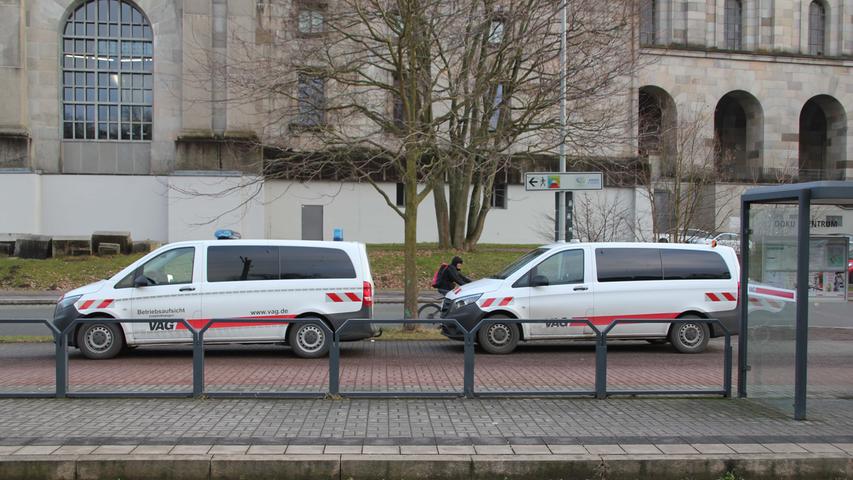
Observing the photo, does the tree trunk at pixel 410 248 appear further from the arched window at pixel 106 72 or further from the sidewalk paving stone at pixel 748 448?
the arched window at pixel 106 72

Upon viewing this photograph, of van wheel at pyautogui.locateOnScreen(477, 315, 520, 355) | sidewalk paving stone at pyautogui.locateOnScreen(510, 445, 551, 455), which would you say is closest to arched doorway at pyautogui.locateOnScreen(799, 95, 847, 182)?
van wheel at pyautogui.locateOnScreen(477, 315, 520, 355)

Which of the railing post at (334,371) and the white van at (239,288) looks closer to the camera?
the railing post at (334,371)

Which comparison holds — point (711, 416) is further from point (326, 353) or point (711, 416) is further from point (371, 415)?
point (326, 353)

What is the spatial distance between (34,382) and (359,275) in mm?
4852

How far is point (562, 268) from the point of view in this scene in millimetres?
12227

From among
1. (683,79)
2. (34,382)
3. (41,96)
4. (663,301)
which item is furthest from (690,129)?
(41,96)

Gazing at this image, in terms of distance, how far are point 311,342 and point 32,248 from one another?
18.4m

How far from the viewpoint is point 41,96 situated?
30.5 metres

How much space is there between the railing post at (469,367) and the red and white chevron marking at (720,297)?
626cm

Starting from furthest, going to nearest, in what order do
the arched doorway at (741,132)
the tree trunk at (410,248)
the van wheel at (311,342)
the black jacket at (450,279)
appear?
the arched doorway at (741,132)
the black jacket at (450,279)
the tree trunk at (410,248)
the van wheel at (311,342)

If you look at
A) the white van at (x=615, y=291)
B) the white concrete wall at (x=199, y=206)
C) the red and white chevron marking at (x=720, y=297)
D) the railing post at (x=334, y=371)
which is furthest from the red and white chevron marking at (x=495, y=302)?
the white concrete wall at (x=199, y=206)

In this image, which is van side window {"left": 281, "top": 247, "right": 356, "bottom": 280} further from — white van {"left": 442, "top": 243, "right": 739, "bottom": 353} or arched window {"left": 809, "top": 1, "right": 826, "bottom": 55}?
arched window {"left": 809, "top": 1, "right": 826, "bottom": 55}

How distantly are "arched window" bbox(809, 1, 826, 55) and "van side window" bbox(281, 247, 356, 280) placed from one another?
138ft

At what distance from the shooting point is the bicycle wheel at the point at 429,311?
49.6 feet
